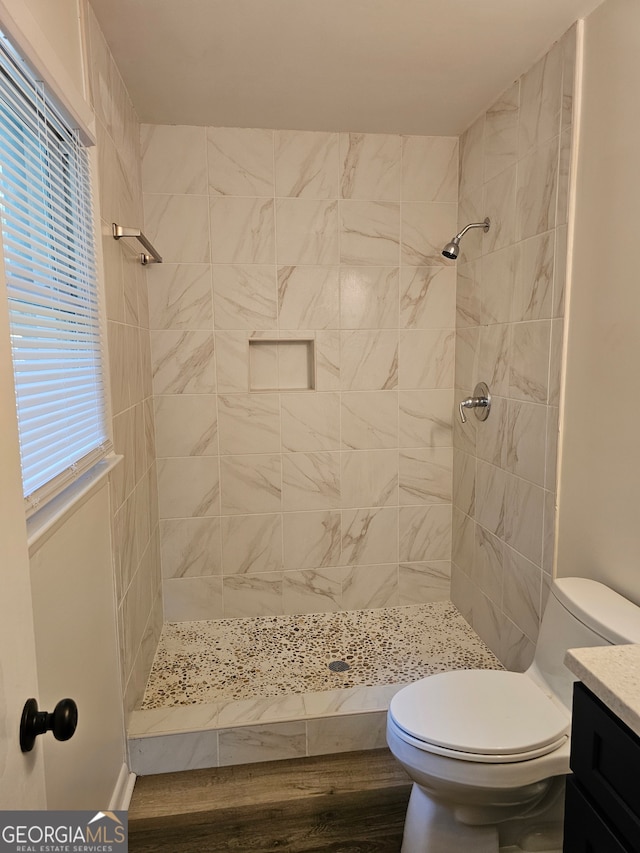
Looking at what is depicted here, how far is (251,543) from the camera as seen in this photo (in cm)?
271

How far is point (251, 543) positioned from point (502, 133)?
6.89ft

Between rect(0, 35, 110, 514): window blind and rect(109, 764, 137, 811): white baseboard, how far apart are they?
1053mm

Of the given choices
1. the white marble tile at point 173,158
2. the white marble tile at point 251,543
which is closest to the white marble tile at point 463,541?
the white marble tile at point 251,543

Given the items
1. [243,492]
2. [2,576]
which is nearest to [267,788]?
[243,492]

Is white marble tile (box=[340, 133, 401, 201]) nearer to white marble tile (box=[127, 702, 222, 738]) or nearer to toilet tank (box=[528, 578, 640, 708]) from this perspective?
toilet tank (box=[528, 578, 640, 708])

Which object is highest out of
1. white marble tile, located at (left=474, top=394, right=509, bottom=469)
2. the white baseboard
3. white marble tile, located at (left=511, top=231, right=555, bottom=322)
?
white marble tile, located at (left=511, top=231, right=555, bottom=322)

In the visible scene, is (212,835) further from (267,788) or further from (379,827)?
(379,827)

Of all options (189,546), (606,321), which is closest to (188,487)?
(189,546)

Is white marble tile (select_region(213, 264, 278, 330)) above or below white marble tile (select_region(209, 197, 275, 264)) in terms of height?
below

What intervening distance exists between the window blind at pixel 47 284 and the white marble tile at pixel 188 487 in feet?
3.41

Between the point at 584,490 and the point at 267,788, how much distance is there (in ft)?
4.64

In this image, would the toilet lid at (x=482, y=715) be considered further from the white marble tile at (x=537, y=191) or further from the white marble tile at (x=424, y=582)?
the white marble tile at (x=537, y=191)

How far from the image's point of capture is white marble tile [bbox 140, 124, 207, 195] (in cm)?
240

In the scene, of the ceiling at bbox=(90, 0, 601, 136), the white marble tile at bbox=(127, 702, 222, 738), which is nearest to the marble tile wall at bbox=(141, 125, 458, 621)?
the ceiling at bbox=(90, 0, 601, 136)
